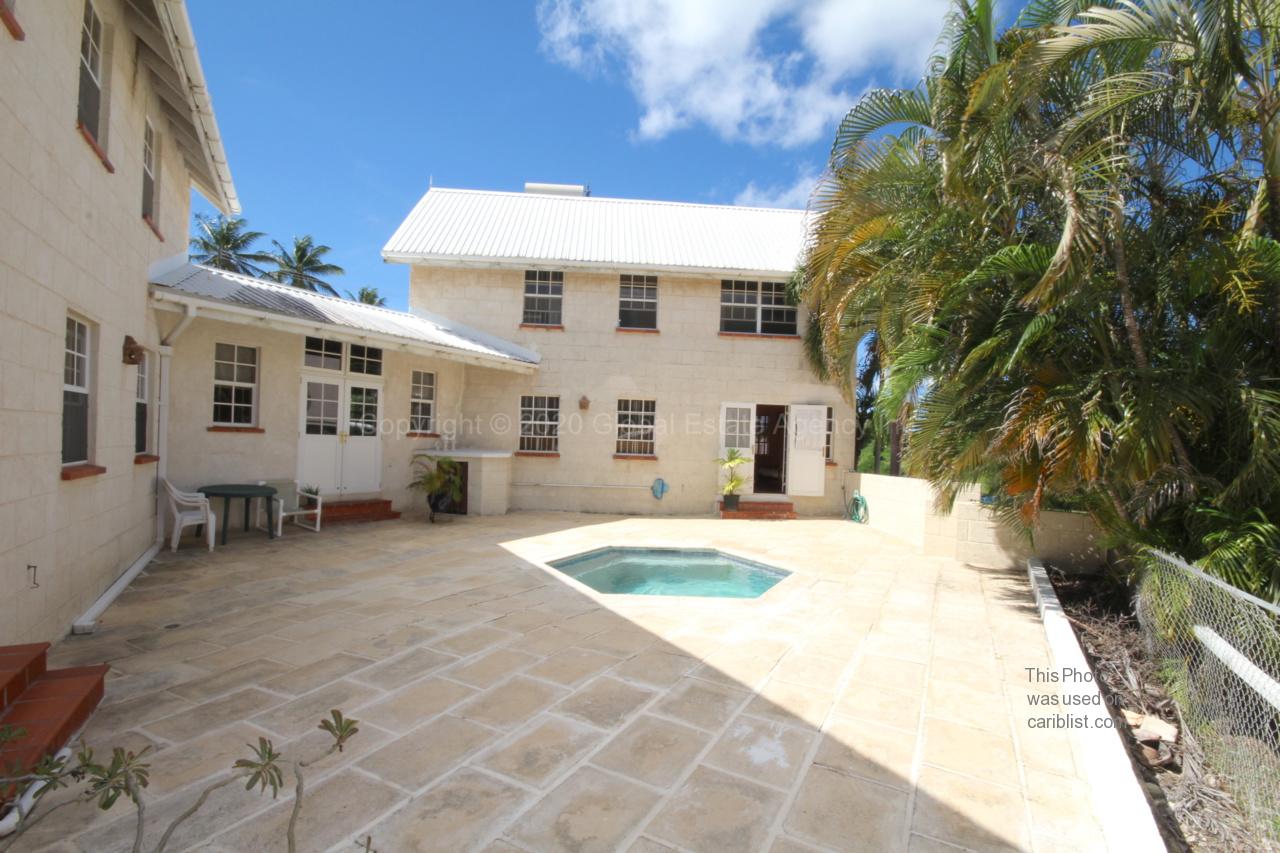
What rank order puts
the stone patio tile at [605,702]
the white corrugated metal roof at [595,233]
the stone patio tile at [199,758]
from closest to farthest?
the stone patio tile at [199,758] < the stone patio tile at [605,702] < the white corrugated metal roof at [595,233]

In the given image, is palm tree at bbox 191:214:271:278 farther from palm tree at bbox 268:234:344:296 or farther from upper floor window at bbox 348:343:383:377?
upper floor window at bbox 348:343:383:377

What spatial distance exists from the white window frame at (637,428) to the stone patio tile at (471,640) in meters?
7.74

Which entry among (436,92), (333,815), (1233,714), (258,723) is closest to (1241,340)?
(1233,714)

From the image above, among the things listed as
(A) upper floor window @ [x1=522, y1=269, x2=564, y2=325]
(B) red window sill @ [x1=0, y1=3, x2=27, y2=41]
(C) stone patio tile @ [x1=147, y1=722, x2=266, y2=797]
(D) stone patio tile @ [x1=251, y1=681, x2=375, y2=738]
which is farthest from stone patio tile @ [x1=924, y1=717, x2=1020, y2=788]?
(A) upper floor window @ [x1=522, y1=269, x2=564, y2=325]

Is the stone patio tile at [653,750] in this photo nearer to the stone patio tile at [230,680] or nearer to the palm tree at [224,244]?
the stone patio tile at [230,680]

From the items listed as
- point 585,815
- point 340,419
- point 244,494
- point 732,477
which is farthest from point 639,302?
point 585,815

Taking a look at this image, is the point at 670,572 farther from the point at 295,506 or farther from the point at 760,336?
the point at 760,336

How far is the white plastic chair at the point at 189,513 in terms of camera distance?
6887 mm

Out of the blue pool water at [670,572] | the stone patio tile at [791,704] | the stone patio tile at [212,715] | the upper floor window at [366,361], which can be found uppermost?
the upper floor window at [366,361]

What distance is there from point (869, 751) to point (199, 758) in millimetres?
3264

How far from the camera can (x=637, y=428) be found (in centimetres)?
1226

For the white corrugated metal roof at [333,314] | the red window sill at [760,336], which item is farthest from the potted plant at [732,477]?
the white corrugated metal roof at [333,314]

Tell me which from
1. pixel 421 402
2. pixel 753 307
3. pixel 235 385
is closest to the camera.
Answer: pixel 235 385

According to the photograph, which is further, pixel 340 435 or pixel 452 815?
pixel 340 435
